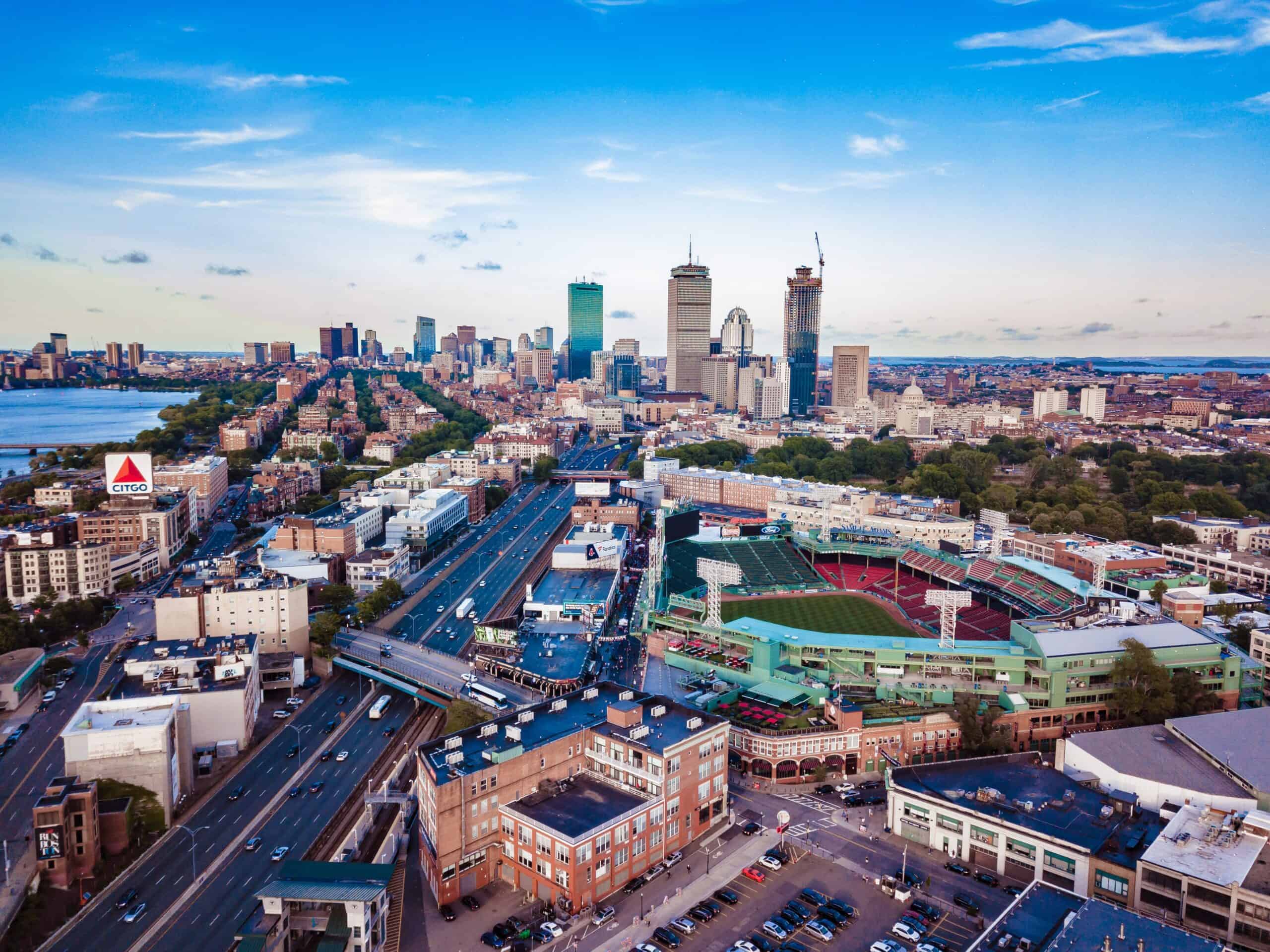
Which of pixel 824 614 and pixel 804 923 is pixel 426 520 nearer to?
pixel 824 614

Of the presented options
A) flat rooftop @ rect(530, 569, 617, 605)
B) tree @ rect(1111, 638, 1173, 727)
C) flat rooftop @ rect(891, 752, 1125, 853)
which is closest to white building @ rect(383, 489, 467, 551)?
flat rooftop @ rect(530, 569, 617, 605)

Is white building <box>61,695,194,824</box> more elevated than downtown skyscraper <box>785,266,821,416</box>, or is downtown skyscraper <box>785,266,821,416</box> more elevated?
downtown skyscraper <box>785,266,821,416</box>

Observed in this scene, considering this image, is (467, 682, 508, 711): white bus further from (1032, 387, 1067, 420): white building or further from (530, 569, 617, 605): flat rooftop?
(1032, 387, 1067, 420): white building

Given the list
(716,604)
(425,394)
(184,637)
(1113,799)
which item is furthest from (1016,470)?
(425,394)

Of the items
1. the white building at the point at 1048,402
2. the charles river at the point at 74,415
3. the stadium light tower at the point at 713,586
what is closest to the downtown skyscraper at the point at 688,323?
the white building at the point at 1048,402

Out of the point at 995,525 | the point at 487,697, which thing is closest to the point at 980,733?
the point at 487,697

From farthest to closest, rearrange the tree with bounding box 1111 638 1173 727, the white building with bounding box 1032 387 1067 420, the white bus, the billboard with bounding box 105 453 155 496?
the white building with bounding box 1032 387 1067 420, the white bus, the billboard with bounding box 105 453 155 496, the tree with bounding box 1111 638 1173 727

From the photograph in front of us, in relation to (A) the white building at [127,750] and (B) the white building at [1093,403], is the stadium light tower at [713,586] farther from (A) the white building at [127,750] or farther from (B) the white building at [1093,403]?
(B) the white building at [1093,403]
